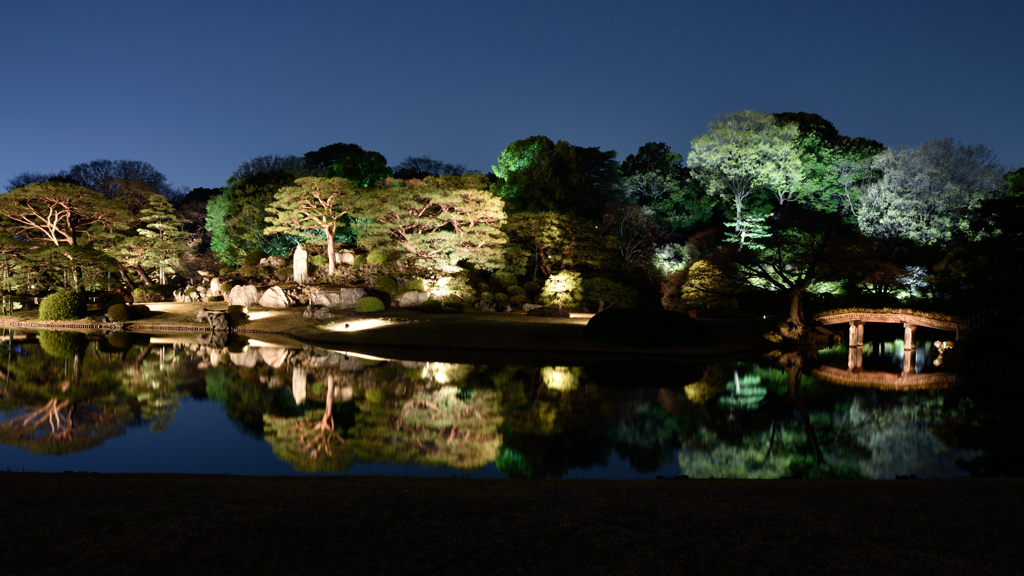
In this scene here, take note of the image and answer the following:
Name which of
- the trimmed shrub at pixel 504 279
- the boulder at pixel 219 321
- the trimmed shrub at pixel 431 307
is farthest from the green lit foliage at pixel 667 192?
the boulder at pixel 219 321

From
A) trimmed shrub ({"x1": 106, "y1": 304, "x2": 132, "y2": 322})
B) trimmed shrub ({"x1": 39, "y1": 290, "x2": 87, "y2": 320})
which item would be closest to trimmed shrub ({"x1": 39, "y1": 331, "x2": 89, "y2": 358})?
trimmed shrub ({"x1": 106, "y1": 304, "x2": 132, "y2": 322})

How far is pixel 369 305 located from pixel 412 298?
106 inches

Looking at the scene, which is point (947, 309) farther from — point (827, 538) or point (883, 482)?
point (827, 538)

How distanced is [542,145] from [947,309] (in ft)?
79.4

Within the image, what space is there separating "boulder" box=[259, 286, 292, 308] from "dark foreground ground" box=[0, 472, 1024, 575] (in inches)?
1131

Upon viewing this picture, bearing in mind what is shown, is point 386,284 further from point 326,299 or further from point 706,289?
point 706,289

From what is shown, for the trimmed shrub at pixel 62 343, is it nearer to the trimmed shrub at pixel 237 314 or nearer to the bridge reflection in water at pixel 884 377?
the trimmed shrub at pixel 237 314

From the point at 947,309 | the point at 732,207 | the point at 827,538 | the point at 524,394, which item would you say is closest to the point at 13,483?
the point at 827,538

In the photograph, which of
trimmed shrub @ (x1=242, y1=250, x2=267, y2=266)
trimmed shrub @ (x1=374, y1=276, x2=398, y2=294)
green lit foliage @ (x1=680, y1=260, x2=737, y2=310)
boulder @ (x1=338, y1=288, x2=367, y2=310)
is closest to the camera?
green lit foliage @ (x1=680, y1=260, x2=737, y2=310)

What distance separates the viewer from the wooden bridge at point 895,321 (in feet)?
79.8

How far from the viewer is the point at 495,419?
12.1 metres

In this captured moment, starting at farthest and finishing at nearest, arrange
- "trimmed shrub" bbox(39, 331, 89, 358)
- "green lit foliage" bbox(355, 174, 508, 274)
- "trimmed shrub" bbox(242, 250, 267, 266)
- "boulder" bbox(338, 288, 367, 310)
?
1. "trimmed shrub" bbox(242, 250, 267, 266)
2. "green lit foliage" bbox(355, 174, 508, 274)
3. "boulder" bbox(338, 288, 367, 310)
4. "trimmed shrub" bbox(39, 331, 89, 358)

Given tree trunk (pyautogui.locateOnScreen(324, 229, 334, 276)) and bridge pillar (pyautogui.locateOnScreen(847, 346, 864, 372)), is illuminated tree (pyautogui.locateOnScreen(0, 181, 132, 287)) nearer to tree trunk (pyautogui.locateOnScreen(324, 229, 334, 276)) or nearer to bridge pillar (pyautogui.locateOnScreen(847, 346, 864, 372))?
tree trunk (pyautogui.locateOnScreen(324, 229, 334, 276))

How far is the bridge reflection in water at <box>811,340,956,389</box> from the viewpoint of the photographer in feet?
58.7
